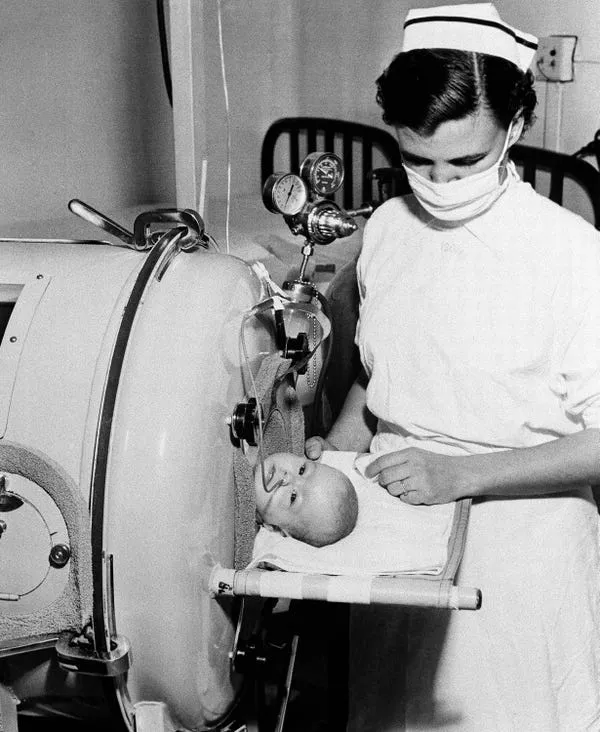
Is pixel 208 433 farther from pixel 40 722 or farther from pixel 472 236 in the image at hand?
pixel 40 722

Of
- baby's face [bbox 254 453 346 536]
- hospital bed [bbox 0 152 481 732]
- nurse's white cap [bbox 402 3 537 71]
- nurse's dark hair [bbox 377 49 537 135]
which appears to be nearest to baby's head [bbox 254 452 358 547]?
baby's face [bbox 254 453 346 536]

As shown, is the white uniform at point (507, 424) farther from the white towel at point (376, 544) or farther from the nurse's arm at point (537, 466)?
the white towel at point (376, 544)

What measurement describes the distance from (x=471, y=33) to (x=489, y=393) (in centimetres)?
Result: 54

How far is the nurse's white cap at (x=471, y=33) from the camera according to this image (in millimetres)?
1422

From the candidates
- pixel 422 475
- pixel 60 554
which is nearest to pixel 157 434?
pixel 60 554

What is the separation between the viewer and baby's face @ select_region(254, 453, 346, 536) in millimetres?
1323

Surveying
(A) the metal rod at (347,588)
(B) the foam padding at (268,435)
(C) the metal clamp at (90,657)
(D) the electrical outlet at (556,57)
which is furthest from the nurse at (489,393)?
(D) the electrical outlet at (556,57)

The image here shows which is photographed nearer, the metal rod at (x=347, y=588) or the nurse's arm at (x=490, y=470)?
the metal rod at (x=347, y=588)

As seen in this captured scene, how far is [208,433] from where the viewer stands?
3.68 ft

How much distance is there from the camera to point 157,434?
1075 mm

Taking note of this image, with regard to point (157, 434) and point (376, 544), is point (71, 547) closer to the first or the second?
point (157, 434)

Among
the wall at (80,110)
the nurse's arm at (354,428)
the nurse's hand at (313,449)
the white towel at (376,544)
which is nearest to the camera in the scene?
the white towel at (376,544)

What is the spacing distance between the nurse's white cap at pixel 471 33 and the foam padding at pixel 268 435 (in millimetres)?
538

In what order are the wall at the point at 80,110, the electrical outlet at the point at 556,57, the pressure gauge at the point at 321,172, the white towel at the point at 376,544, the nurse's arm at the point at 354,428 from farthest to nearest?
the electrical outlet at the point at 556,57 → the wall at the point at 80,110 → the nurse's arm at the point at 354,428 → the pressure gauge at the point at 321,172 → the white towel at the point at 376,544
